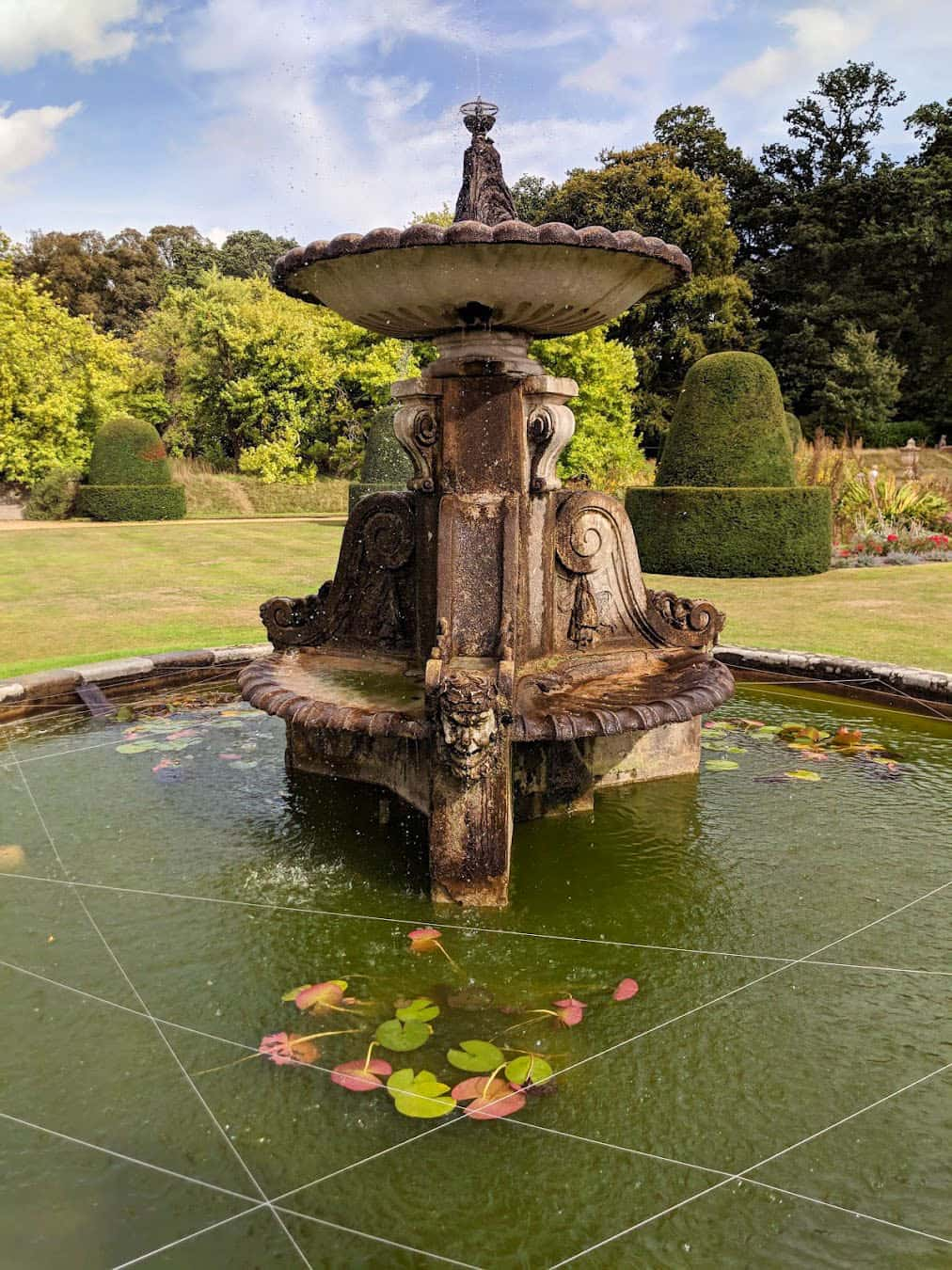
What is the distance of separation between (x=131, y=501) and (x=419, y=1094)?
2971 centimetres

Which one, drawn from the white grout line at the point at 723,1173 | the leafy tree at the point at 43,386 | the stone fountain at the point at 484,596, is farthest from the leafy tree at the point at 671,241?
the white grout line at the point at 723,1173

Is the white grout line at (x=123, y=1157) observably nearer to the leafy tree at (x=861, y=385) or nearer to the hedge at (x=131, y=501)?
the hedge at (x=131, y=501)

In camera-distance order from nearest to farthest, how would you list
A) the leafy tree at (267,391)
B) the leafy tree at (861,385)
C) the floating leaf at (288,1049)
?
the floating leaf at (288,1049) → the leafy tree at (267,391) → the leafy tree at (861,385)

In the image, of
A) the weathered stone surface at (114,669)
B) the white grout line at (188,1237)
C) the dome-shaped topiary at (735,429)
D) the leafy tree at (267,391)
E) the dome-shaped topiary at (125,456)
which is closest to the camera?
the white grout line at (188,1237)

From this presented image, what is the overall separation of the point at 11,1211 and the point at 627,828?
3.15 metres

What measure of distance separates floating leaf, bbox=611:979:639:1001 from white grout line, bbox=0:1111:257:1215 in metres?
1.35

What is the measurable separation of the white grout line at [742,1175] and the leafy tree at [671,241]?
3257cm

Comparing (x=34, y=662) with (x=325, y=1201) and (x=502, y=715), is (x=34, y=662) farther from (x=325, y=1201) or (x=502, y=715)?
(x=325, y=1201)

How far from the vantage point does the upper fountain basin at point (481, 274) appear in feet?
13.1

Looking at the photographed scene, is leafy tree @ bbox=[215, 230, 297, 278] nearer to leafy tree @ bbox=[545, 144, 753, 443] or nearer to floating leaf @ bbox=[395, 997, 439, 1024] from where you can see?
leafy tree @ bbox=[545, 144, 753, 443]

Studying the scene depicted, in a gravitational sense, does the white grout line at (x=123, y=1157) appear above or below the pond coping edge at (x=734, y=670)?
below

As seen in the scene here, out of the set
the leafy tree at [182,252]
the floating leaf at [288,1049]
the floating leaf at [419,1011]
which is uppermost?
the leafy tree at [182,252]

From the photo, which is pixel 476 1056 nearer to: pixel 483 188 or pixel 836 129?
pixel 483 188

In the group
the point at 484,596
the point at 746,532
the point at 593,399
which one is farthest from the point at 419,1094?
the point at 593,399
